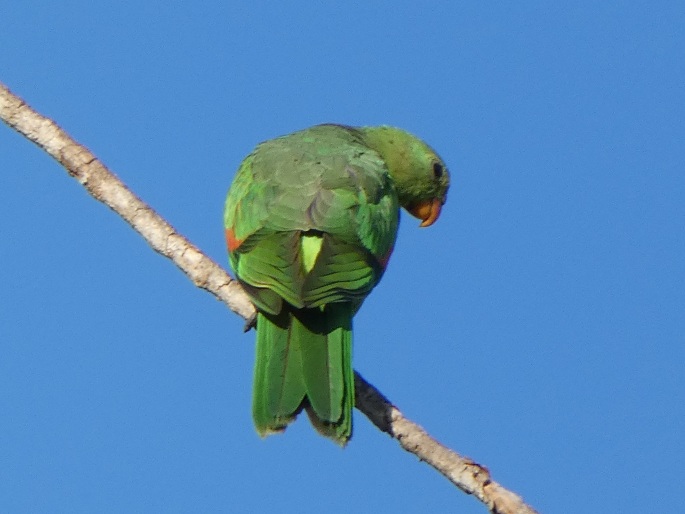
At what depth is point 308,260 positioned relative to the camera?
5.17m

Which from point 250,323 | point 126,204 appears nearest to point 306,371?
point 250,323

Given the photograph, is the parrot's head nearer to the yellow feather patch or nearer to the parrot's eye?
the parrot's eye

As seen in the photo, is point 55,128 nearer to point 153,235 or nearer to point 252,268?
point 153,235

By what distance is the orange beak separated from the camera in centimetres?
784

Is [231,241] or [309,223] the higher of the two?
[231,241]

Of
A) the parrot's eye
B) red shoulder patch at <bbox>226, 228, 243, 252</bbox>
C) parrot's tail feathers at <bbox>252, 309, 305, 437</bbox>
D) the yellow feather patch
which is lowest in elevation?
parrot's tail feathers at <bbox>252, 309, 305, 437</bbox>

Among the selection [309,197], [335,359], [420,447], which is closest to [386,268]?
[309,197]

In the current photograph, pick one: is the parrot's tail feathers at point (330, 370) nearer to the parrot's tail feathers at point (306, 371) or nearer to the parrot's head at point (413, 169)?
the parrot's tail feathers at point (306, 371)

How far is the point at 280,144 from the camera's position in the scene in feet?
21.1

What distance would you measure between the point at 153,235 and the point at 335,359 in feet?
3.82

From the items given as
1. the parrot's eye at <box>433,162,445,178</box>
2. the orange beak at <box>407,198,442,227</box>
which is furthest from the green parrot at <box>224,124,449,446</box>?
the orange beak at <box>407,198,442,227</box>

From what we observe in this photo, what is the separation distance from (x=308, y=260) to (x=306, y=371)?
590 millimetres

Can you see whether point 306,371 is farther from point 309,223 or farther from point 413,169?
point 413,169

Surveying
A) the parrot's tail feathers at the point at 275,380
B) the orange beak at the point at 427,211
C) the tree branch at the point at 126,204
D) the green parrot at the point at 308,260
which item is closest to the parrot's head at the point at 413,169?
the orange beak at the point at 427,211
